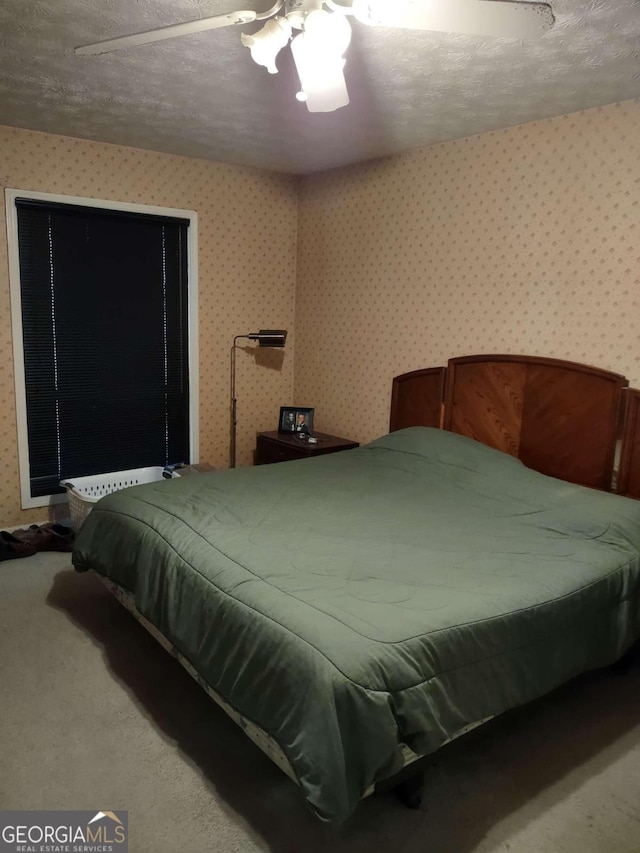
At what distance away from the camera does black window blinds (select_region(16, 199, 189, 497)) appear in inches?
145

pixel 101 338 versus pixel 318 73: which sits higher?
pixel 318 73

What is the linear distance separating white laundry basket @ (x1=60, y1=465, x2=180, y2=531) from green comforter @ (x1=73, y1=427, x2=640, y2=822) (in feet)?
2.51

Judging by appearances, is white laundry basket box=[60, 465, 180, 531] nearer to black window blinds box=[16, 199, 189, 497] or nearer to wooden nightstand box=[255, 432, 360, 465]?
black window blinds box=[16, 199, 189, 497]

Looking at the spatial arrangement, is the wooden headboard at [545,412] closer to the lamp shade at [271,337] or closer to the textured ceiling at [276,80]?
the lamp shade at [271,337]

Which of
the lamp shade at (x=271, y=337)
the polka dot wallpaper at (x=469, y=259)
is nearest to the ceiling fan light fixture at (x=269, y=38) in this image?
the polka dot wallpaper at (x=469, y=259)

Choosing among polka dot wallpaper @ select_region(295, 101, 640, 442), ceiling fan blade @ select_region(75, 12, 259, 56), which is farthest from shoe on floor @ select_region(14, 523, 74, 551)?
ceiling fan blade @ select_region(75, 12, 259, 56)

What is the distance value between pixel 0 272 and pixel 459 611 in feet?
10.5

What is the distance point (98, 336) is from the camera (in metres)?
3.90

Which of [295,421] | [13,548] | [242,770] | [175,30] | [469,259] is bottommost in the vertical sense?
[242,770]

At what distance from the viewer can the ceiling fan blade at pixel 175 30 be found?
5.39ft

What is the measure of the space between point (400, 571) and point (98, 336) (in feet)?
9.05

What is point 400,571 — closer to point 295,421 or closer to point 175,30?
point 175,30

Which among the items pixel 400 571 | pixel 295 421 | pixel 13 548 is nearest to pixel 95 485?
pixel 13 548

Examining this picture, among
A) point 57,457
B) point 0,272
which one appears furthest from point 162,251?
point 57,457
